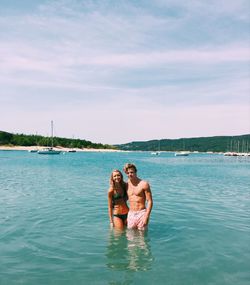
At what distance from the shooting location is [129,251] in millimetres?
10312

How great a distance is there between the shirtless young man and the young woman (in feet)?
0.94

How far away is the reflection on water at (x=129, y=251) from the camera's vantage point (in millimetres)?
9215

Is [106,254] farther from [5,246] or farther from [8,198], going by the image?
[8,198]

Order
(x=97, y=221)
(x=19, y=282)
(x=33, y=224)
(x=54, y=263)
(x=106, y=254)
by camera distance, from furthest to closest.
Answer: (x=97, y=221) → (x=33, y=224) → (x=106, y=254) → (x=54, y=263) → (x=19, y=282)

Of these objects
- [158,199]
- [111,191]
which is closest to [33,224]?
[111,191]

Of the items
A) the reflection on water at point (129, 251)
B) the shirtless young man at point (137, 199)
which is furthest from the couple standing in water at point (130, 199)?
the reflection on water at point (129, 251)

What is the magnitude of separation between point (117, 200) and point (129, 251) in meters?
1.79

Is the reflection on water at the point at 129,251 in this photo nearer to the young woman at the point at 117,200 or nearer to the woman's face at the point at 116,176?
the young woman at the point at 117,200

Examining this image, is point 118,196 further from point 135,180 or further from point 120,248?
point 120,248

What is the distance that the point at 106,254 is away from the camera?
10.2m

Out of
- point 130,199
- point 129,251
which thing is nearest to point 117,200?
point 130,199

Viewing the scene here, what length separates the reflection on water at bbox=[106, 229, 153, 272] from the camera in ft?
30.2

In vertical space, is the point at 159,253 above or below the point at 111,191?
below

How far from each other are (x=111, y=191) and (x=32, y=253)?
125 inches
